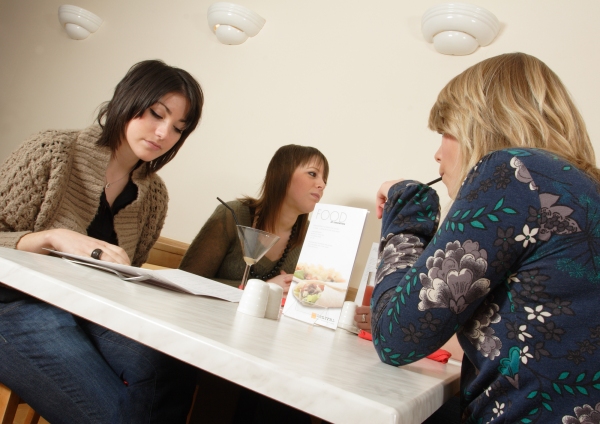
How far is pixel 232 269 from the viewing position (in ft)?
6.97

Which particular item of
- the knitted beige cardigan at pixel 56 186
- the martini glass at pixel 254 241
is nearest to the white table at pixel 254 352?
the martini glass at pixel 254 241

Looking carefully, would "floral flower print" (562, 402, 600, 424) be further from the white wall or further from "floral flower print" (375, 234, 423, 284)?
the white wall

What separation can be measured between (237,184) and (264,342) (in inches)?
78.8

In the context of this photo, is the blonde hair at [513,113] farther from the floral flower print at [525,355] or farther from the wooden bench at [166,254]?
the wooden bench at [166,254]

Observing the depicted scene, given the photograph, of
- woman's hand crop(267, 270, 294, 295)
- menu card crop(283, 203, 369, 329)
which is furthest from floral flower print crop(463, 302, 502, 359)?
woman's hand crop(267, 270, 294, 295)

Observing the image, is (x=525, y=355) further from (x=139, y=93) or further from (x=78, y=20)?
(x=78, y=20)

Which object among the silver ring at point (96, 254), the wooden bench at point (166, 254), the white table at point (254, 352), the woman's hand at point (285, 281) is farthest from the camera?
the wooden bench at point (166, 254)

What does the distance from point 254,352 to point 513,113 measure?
1.95 feet

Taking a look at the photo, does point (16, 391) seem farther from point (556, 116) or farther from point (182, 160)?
point (182, 160)

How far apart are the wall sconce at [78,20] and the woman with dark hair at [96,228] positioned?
1844mm

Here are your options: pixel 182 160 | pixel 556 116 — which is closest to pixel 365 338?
pixel 556 116

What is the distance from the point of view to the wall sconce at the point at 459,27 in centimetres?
198

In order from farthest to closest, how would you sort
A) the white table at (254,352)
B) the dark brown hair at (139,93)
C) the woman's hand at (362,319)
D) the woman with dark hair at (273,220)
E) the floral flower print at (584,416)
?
the woman with dark hair at (273,220)
the dark brown hair at (139,93)
the woman's hand at (362,319)
the floral flower print at (584,416)
the white table at (254,352)

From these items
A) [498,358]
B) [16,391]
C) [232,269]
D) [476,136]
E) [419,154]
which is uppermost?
[419,154]
